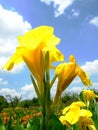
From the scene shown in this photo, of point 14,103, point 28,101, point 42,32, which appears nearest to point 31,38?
point 42,32

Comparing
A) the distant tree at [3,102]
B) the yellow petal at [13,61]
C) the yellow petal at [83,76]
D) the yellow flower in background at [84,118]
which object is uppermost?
the distant tree at [3,102]

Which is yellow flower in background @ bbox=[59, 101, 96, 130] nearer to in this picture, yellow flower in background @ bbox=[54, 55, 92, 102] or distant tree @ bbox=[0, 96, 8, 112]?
yellow flower in background @ bbox=[54, 55, 92, 102]

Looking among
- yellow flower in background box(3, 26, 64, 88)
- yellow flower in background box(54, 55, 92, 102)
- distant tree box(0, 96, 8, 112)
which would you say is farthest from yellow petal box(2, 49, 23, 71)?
distant tree box(0, 96, 8, 112)

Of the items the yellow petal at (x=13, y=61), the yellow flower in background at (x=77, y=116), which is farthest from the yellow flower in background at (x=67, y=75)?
the yellow flower in background at (x=77, y=116)

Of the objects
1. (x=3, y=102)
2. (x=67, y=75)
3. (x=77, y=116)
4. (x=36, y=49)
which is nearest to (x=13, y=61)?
(x=36, y=49)

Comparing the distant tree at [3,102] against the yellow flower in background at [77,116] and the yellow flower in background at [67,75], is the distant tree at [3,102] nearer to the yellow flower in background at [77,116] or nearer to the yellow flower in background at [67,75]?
the yellow flower in background at [77,116]

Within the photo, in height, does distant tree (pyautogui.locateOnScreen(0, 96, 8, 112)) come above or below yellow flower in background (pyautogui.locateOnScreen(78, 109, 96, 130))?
above
